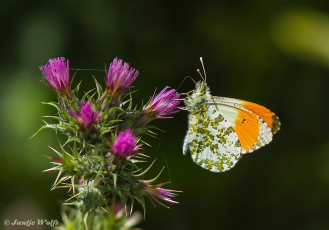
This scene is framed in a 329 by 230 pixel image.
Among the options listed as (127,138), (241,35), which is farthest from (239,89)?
(127,138)

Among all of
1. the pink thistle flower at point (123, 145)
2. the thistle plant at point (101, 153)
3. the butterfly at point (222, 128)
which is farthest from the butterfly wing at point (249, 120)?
the pink thistle flower at point (123, 145)

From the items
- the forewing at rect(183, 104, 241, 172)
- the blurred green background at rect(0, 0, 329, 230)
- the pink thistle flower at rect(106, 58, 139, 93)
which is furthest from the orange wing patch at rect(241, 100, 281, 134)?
the blurred green background at rect(0, 0, 329, 230)

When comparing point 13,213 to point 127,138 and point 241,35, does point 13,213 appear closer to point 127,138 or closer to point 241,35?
point 127,138

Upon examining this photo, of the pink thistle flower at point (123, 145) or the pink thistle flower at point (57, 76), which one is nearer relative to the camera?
the pink thistle flower at point (123, 145)

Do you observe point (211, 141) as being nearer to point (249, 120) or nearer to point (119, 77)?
point (249, 120)

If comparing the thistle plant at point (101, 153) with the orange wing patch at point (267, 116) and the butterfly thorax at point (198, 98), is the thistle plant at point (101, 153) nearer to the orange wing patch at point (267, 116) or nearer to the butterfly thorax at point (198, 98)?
the butterfly thorax at point (198, 98)

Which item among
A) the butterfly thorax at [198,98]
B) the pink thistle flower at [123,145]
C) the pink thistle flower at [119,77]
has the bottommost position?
the butterfly thorax at [198,98]

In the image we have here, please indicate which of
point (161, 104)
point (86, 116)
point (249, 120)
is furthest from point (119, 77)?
point (249, 120)
